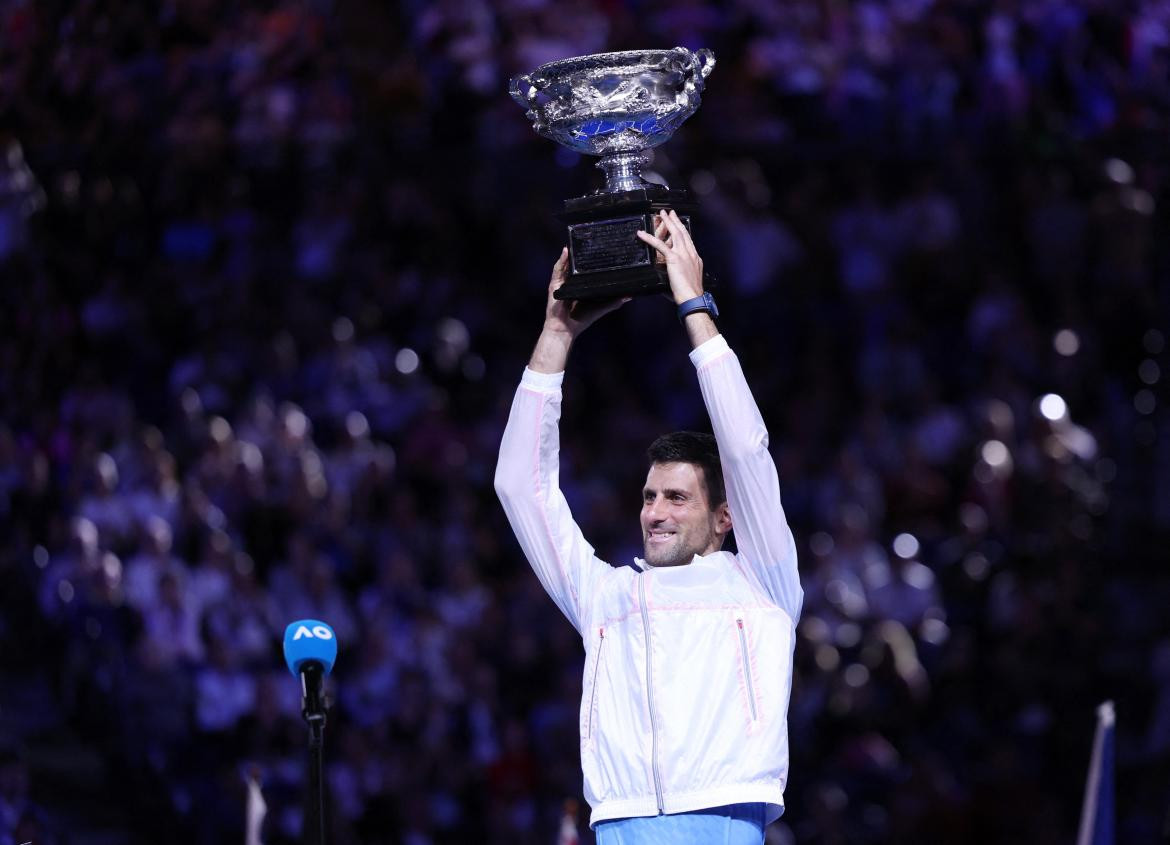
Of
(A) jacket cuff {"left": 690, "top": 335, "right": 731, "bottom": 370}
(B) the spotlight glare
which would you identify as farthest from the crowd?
(A) jacket cuff {"left": 690, "top": 335, "right": 731, "bottom": 370}

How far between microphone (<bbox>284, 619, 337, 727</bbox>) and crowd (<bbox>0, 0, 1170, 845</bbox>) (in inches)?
236

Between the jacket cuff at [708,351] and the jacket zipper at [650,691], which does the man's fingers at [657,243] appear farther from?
the jacket zipper at [650,691]

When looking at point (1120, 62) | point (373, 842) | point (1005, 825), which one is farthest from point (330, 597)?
point (1120, 62)

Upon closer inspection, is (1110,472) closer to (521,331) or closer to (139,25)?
(521,331)

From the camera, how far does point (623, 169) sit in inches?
211

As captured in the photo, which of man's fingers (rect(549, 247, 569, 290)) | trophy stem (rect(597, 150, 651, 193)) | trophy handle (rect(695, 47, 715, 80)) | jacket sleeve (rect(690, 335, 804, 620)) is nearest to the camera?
jacket sleeve (rect(690, 335, 804, 620))

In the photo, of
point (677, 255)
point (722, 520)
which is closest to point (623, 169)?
point (677, 255)

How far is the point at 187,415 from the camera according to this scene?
1252cm

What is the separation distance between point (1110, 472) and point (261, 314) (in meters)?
5.91

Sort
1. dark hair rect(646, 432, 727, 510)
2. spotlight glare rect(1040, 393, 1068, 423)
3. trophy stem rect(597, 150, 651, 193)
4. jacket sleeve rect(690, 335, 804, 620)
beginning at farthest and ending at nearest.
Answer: spotlight glare rect(1040, 393, 1068, 423) < trophy stem rect(597, 150, 651, 193) < dark hair rect(646, 432, 727, 510) < jacket sleeve rect(690, 335, 804, 620)

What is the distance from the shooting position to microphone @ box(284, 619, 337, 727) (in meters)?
4.77

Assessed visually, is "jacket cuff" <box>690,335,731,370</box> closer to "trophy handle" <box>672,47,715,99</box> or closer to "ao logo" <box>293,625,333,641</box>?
"trophy handle" <box>672,47,715,99</box>

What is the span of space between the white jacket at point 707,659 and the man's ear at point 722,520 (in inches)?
3.8

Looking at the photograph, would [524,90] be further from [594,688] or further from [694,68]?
[594,688]
